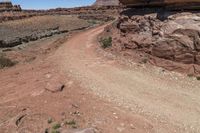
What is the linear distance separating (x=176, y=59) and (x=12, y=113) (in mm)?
6322

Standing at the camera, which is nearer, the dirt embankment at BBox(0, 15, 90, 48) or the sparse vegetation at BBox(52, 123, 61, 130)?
the sparse vegetation at BBox(52, 123, 61, 130)

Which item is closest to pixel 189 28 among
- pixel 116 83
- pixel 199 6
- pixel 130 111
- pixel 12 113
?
pixel 199 6

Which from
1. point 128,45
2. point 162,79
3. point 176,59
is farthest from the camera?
point 128,45

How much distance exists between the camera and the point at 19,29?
33.2m

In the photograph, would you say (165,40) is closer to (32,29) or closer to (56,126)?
(56,126)

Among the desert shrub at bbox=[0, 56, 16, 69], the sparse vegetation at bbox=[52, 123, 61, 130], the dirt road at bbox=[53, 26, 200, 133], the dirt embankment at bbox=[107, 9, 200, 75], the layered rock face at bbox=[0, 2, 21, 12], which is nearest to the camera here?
the sparse vegetation at bbox=[52, 123, 61, 130]

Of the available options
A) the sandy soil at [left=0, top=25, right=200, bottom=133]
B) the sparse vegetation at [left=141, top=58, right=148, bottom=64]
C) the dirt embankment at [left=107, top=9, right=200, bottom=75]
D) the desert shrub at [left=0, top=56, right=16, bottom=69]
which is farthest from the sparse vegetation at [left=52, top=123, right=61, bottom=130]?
Answer: the desert shrub at [left=0, top=56, right=16, bottom=69]

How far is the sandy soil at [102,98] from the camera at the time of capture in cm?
963

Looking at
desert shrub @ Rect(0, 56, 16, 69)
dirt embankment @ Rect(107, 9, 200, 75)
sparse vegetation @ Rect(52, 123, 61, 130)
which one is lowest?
desert shrub @ Rect(0, 56, 16, 69)

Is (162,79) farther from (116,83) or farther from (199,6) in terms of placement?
(199,6)

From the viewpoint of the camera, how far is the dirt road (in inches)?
381

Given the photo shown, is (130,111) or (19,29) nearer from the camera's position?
(130,111)

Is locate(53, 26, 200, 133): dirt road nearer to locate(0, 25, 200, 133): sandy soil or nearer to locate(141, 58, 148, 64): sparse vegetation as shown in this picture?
locate(0, 25, 200, 133): sandy soil

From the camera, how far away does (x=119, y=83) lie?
40.6 feet
